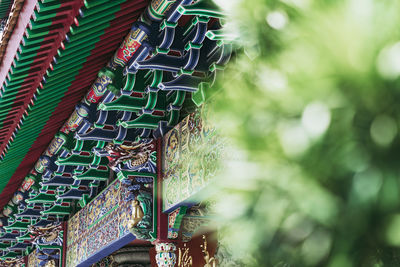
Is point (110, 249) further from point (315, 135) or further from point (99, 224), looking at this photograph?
point (315, 135)

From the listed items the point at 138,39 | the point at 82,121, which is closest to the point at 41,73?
the point at 138,39

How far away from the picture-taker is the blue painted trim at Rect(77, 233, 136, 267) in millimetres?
7590

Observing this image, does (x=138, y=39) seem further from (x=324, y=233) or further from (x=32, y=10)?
(x=324, y=233)

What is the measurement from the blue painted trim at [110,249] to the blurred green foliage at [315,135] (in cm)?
633

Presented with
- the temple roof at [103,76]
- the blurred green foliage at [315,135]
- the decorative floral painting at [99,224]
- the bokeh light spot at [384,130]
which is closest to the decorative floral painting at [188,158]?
the temple roof at [103,76]

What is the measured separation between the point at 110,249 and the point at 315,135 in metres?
7.54

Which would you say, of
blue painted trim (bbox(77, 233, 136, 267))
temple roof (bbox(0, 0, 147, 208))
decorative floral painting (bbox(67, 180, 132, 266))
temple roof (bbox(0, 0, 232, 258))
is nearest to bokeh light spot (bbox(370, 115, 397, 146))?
temple roof (bbox(0, 0, 232, 258))

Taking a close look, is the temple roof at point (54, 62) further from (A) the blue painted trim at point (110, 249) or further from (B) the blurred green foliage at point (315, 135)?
(B) the blurred green foliage at point (315, 135)

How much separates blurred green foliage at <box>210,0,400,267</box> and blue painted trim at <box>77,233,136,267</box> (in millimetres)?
6330

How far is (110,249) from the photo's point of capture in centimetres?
830

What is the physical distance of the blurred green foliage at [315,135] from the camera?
1.00 metres

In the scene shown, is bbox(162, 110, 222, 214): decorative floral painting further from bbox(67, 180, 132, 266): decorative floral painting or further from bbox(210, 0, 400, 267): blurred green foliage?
bbox(210, 0, 400, 267): blurred green foliage

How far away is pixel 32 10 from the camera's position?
4.49 metres

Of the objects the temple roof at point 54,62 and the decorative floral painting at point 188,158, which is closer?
the temple roof at point 54,62
